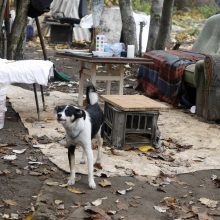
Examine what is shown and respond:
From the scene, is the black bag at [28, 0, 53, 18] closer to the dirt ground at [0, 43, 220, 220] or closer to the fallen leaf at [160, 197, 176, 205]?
the dirt ground at [0, 43, 220, 220]

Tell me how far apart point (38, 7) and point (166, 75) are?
254 centimetres

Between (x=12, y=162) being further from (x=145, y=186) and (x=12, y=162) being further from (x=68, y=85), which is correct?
(x=68, y=85)

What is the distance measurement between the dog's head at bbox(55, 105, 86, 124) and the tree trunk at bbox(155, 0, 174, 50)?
6844 millimetres

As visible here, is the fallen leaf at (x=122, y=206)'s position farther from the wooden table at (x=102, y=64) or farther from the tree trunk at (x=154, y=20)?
the tree trunk at (x=154, y=20)

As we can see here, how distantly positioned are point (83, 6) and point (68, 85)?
25.5 feet

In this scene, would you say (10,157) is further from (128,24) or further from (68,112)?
(128,24)

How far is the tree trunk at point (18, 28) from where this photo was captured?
8.19 meters

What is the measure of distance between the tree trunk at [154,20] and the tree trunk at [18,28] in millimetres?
4149

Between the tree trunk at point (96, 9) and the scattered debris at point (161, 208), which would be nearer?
the scattered debris at point (161, 208)

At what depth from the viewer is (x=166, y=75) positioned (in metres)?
9.14

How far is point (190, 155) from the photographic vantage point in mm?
6035

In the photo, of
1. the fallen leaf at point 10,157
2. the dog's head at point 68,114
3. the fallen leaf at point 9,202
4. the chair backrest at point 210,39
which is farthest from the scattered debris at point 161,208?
the chair backrest at point 210,39

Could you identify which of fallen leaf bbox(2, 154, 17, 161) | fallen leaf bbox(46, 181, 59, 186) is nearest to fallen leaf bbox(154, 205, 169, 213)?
fallen leaf bbox(46, 181, 59, 186)

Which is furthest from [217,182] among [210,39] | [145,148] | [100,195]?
[210,39]
